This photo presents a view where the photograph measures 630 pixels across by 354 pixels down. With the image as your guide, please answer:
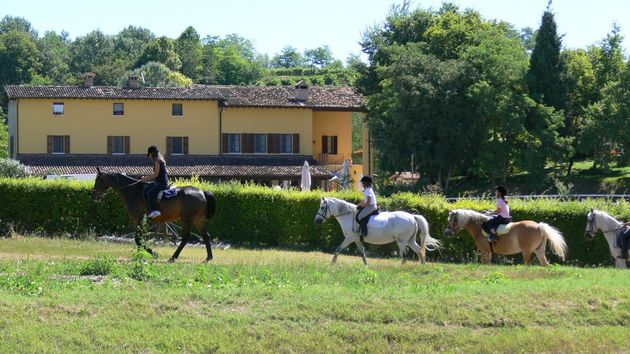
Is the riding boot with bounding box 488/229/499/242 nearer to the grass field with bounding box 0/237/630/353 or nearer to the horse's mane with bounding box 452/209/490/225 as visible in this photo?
the horse's mane with bounding box 452/209/490/225

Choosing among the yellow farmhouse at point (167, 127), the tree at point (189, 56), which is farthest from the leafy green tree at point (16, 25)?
the yellow farmhouse at point (167, 127)

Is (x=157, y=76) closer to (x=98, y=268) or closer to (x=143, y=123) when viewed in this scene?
(x=143, y=123)

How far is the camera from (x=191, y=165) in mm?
74375

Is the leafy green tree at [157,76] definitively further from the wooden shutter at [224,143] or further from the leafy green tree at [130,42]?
the wooden shutter at [224,143]

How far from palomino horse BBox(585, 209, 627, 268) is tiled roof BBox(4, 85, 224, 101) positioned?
172 ft

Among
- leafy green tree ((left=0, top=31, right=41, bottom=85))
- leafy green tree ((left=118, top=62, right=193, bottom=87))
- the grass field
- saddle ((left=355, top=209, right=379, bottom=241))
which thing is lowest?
the grass field

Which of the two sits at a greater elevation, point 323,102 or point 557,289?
point 323,102

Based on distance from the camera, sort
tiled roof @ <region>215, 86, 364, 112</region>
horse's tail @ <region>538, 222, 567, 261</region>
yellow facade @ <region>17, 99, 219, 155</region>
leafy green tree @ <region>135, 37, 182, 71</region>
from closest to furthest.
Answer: horse's tail @ <region>538, 222, 567, 261</region> → yellow facade @ <region>17, 99, 219, 155</region> → tiled roof @ <region>215, 86, 364, 112</region> → leafy green tree @ <region>135, 37, 182, 71</region>

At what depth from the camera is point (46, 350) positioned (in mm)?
14570

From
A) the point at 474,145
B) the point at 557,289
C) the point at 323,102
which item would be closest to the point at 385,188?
the point at 474,145

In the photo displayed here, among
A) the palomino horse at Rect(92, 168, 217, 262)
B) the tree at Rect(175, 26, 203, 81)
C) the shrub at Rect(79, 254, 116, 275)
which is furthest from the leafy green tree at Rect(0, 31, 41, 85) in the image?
the shrub at Rect(79, 254, 116, 275)

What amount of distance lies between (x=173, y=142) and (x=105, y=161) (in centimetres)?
556

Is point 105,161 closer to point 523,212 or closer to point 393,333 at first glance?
point 523,212

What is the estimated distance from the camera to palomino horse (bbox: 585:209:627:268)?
86.1 ft
